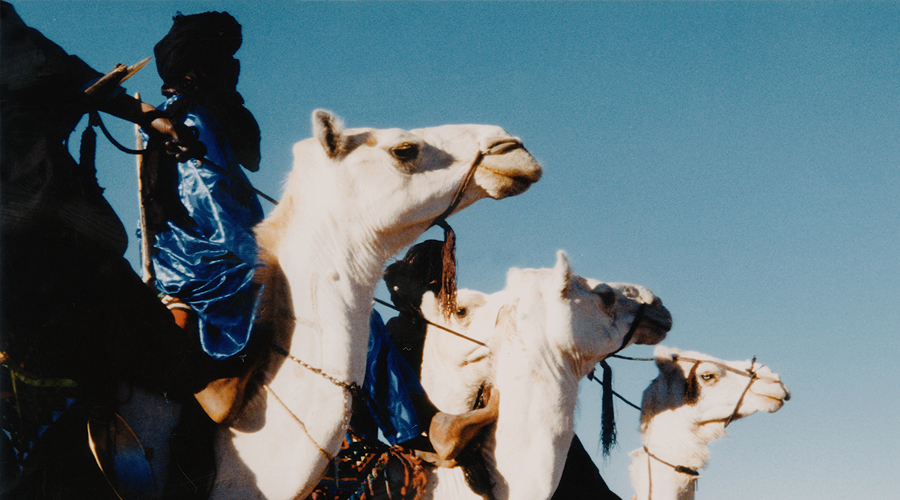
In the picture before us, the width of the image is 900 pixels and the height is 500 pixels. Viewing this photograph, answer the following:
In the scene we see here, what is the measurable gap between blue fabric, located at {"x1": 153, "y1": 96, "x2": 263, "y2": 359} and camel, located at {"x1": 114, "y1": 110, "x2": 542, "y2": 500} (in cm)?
9

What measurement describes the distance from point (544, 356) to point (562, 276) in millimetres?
478

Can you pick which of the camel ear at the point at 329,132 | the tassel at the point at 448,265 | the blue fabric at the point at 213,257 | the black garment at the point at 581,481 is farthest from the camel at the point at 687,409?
the camel ear at the point at 329,132

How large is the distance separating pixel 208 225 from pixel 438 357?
115 inches

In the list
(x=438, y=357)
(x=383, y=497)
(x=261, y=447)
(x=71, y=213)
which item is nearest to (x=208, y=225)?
(x=71, y=213)

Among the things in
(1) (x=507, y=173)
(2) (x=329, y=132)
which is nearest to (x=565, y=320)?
(1) (x=507, y=173)

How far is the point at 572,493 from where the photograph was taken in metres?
6.90

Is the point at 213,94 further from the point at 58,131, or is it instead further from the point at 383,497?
the point at 383,497

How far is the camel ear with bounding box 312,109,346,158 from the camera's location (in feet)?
12.9

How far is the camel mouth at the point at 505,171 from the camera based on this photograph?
13.5ft

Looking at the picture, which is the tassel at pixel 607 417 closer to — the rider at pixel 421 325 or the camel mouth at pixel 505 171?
the rider at pixel 421 325

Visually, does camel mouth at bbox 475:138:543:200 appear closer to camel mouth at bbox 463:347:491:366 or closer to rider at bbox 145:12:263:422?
rider at bbox 145:12:263:422

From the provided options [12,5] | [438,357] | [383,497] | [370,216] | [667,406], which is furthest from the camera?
[667,406]

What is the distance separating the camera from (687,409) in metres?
7.14

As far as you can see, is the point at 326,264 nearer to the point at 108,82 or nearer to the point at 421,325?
the point at 108,82
